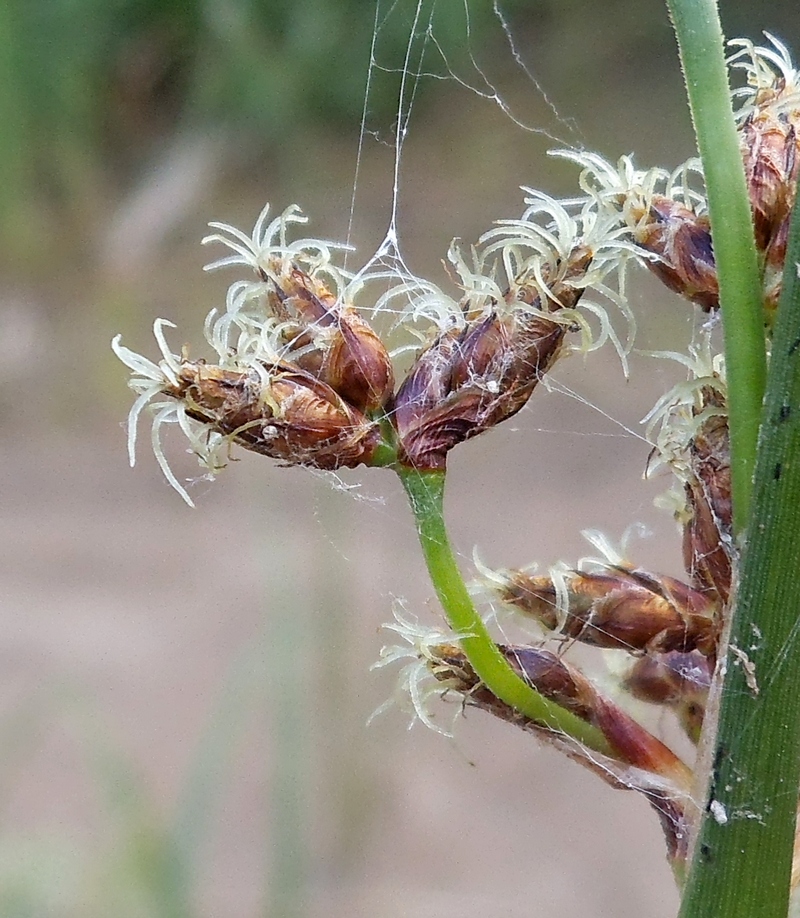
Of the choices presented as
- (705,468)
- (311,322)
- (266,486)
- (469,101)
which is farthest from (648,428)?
(469,101)

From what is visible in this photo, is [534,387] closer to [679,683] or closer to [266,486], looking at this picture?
[679,683]

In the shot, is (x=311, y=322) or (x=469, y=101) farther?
(x=469, y=101)

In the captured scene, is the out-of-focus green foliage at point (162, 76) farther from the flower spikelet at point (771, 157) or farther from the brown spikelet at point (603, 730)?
the brown spikelet at point (603, 730)

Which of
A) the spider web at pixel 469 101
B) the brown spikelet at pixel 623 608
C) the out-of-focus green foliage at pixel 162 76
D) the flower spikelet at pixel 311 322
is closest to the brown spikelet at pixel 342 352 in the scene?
the flower spikelet at pixel 311 322

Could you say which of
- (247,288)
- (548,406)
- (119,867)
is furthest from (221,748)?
(548,406)

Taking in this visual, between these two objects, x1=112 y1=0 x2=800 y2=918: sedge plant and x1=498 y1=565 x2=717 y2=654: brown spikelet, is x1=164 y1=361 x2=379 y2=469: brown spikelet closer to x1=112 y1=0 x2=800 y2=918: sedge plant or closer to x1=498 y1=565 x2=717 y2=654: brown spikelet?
x1=112 y1=0 x2=800 y2=918: sedge plant

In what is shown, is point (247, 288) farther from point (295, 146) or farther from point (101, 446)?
point (295, 146)

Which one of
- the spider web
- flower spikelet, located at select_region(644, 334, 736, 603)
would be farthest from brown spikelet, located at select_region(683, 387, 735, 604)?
the spider web
